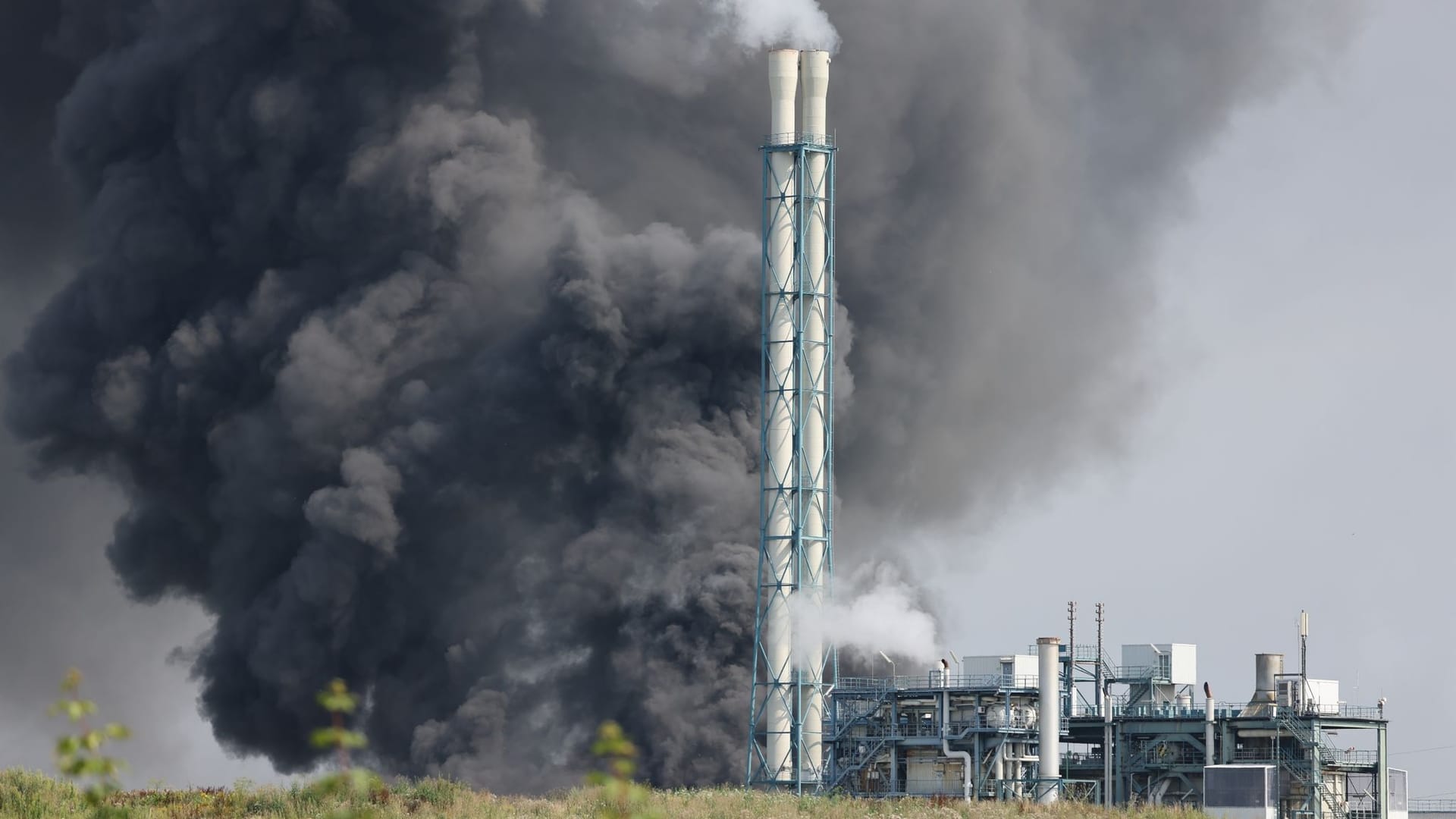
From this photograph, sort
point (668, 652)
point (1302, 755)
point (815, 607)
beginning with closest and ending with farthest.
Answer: point (1302, 755) < point (815, 607) < point (668, 652)

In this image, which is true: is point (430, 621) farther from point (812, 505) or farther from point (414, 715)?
point (812, 505)

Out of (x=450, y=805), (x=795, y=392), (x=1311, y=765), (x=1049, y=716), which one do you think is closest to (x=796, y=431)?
(x=795, y=392)

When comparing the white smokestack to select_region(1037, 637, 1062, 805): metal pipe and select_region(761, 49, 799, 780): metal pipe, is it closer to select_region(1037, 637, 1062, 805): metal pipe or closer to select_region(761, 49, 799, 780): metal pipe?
select_region(761, 49, 799, 780): metal pipe

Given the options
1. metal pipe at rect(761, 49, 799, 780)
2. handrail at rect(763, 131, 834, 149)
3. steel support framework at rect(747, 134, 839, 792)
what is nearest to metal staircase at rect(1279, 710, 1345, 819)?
steel support framework at rect(747, 134, 839, 792)

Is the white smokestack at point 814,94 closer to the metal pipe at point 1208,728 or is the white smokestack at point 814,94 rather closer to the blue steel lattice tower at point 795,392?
the blue steel lattice tower at point 795,392

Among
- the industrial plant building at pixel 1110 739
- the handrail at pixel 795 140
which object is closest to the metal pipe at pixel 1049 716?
the industrial plant building at pixel 1110 739

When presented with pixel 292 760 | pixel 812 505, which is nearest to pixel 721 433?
pixel 812 505

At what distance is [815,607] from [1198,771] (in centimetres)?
1621

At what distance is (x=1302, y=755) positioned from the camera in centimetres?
7481

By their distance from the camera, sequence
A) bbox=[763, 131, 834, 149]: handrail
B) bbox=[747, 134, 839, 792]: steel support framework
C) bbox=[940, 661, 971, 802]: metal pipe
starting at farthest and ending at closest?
1. bbox=[763, 131, 834, 149]: handrail
2. bbox=[747, 134, 839, 792]: steel support framework
3. bbox=[940, 661, 971, 802]: metal pipe

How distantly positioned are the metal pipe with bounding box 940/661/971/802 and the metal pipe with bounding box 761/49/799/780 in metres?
6.95

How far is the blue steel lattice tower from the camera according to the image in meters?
83.1

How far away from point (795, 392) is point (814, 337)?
247 centimetres

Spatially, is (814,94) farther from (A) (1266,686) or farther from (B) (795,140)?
(A) (1266,686)
